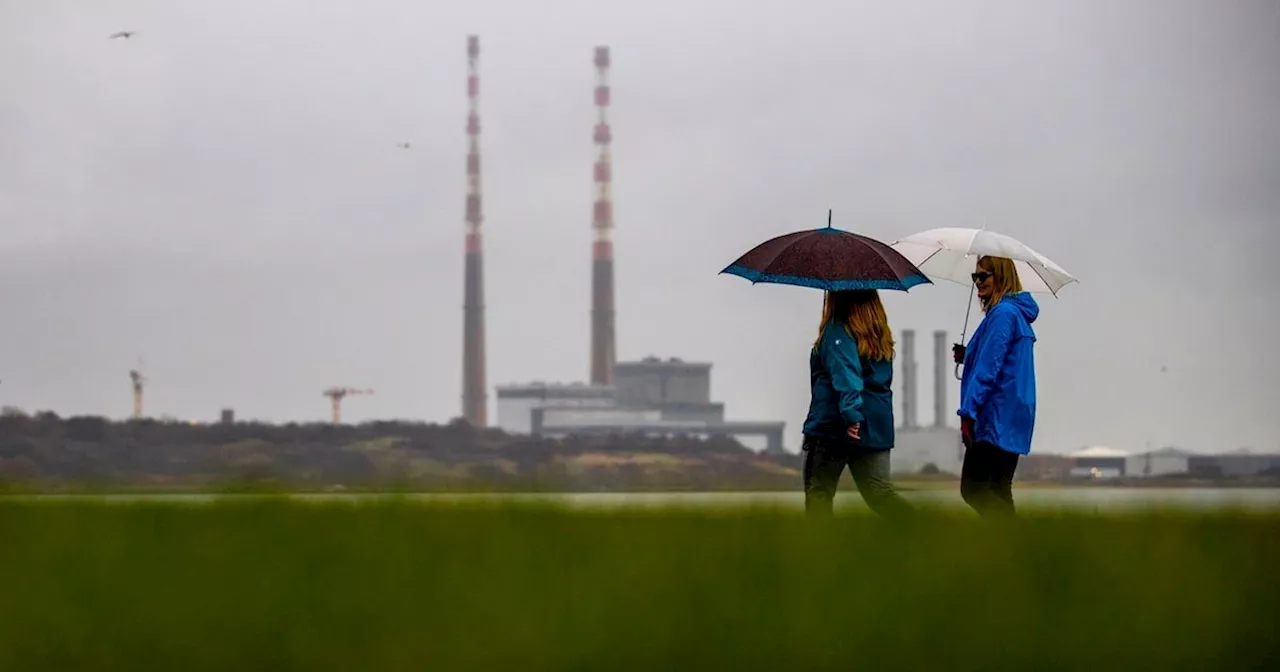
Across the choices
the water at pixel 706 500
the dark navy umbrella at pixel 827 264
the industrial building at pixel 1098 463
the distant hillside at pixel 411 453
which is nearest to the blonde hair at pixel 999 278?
the dark navy umbrella at pixel 827 264

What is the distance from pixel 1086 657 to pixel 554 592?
1.07m

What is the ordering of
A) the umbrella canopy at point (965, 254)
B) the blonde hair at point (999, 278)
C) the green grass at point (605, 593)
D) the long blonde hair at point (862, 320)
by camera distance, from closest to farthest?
1. the green grass at point (605, 593)
2. the long blonde hair at point (862, 320)
3. the blonde hair at point (999, 278)
4. the umbrella canopy at point (965, 254)

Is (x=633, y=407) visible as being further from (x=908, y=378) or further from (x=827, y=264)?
(x=827, y=264)

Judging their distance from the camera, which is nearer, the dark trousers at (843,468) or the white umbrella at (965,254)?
the dark trousers at (843,468)

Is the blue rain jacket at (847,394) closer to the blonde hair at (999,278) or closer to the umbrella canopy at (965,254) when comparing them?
the blonde hair at (999,278)

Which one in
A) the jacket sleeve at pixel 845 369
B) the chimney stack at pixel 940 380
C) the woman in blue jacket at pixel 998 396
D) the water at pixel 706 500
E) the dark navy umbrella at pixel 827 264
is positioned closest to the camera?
the water at pixel 706 500

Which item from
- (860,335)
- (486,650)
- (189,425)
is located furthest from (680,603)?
(189,425)

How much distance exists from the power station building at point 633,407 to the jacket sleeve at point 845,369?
11928cm

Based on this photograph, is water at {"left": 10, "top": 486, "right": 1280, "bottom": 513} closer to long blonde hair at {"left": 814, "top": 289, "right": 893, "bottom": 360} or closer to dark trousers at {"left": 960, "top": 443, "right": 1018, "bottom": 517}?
dark trousers at {"left": 960, "top": 443, "right": 1018, "bottom": 517}

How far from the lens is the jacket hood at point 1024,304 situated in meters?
8.36

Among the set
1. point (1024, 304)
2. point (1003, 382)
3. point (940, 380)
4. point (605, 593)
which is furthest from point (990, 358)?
point (940, 380)

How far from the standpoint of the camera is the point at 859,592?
3730 millimetres

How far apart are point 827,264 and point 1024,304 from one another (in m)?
0.98

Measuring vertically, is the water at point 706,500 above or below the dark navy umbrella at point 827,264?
below
